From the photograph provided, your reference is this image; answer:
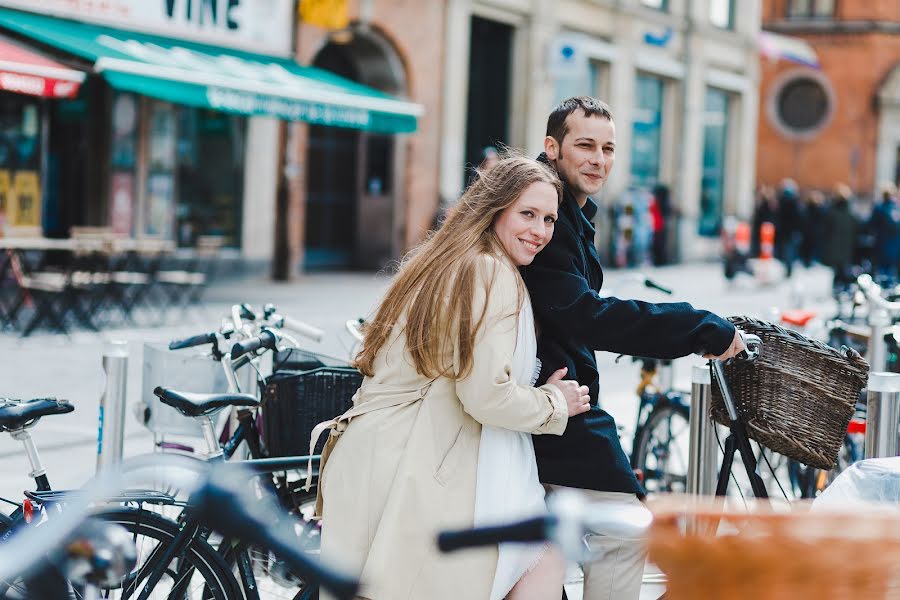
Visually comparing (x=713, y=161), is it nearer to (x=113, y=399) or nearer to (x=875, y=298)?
(x=875, y=298)

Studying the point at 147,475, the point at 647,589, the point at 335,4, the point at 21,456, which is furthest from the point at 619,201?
the point at 147,475

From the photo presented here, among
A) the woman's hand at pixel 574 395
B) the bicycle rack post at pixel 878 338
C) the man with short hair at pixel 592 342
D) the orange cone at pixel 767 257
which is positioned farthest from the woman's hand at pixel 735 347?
the orange cone at pixel 767 257

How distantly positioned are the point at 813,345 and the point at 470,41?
21.2 meters

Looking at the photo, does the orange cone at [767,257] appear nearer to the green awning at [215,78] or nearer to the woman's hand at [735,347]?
the green awning at [215,78]

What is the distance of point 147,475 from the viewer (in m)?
2.63

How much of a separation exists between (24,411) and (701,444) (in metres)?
2.46

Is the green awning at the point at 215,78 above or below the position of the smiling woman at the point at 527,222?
above

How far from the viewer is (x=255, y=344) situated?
4.35 m

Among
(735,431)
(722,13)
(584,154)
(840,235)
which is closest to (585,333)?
(584,154)

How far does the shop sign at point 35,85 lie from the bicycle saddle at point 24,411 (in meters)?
9.74

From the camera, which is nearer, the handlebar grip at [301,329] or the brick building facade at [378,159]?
the handlebar grip at [301,329]

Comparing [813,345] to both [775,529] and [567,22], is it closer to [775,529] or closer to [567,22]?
[775,529]

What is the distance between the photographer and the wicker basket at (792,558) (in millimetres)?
1711

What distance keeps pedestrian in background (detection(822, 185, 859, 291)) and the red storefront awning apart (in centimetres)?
1113
